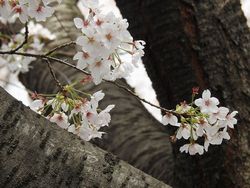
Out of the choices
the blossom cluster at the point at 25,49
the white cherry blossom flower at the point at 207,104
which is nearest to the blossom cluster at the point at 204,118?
the white cherry blossom flower at the point at 207,104

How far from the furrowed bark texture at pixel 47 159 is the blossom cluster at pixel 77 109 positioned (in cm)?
10

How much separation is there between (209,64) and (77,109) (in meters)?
0.54

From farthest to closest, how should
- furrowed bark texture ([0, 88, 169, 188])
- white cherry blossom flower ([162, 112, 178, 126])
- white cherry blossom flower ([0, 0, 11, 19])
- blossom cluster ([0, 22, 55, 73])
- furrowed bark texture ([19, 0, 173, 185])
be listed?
blossom cluster ([0, 22, 55, 73]), furrowed bark texture ([19, 0, 173, 185]), white cherry blossom flower ([162, 112, 178, 126]), white cherry blossom flower ([0, 0, 11, 19]), furrowed bark texture ([0, 88, 169, 188])

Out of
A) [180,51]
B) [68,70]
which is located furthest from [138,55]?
[68,70]

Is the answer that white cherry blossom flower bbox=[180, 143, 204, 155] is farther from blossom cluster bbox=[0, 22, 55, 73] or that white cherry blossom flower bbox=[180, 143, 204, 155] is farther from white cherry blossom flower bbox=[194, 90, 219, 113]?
blossom cluster bbox=[0, 22, 55, 73]

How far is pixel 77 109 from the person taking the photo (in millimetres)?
1139

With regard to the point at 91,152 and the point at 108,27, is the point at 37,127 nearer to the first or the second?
the point at 91,152

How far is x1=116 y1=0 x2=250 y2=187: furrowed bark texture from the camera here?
1474mm

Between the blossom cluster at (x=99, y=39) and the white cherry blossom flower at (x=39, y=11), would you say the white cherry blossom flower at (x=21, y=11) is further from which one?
the blossom cluster at (x=99, y=39)

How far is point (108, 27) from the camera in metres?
1.01

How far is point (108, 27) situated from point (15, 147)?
316mm

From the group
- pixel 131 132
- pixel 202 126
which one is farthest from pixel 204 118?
pixel 131 132

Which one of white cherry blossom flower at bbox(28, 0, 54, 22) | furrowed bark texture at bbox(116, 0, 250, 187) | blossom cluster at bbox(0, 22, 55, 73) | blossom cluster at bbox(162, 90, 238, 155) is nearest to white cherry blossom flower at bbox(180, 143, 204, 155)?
blossom cluster at bbox(162, 90, 238, 155)

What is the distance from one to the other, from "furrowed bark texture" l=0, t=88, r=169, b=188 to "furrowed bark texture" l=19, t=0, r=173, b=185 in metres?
0.66
